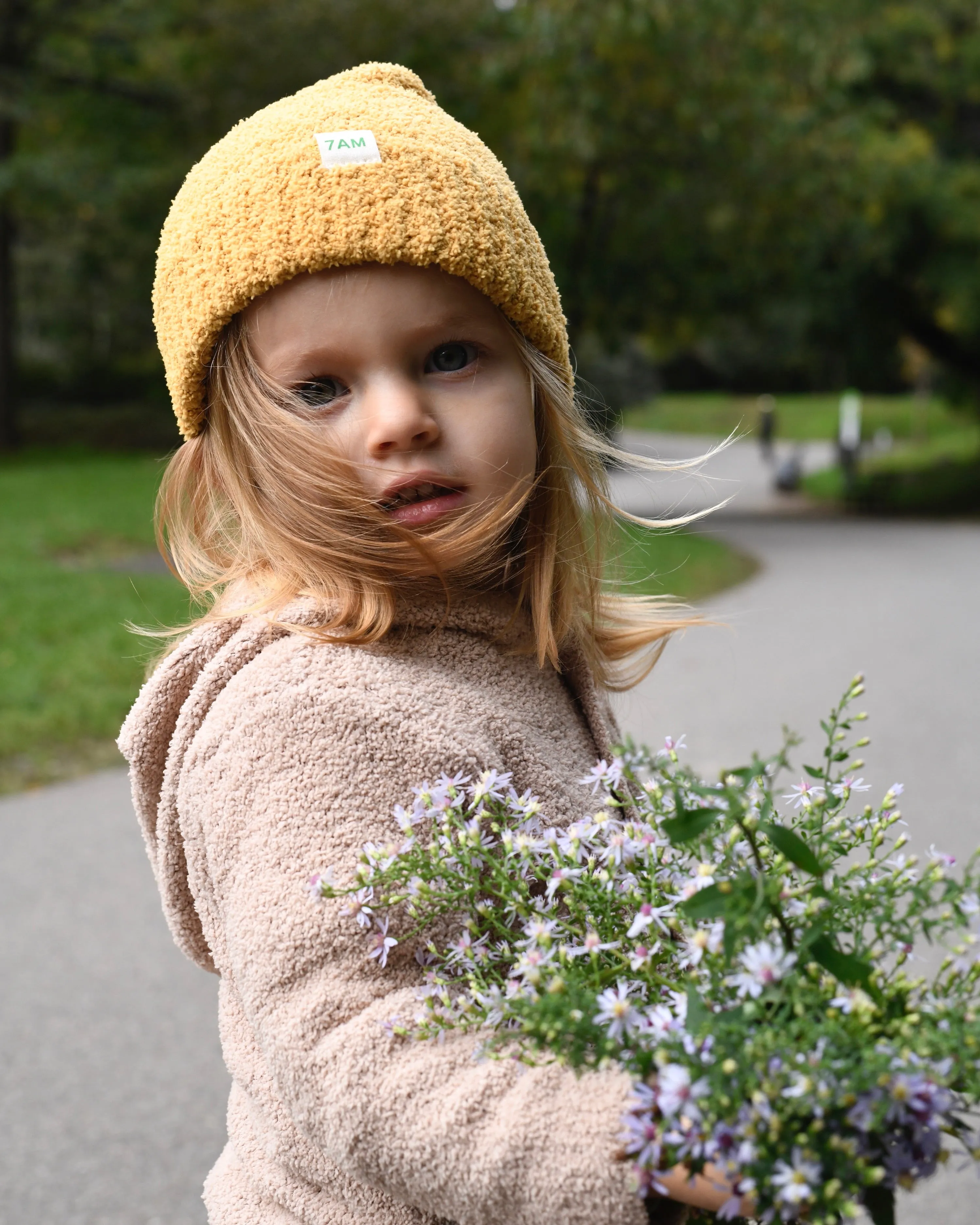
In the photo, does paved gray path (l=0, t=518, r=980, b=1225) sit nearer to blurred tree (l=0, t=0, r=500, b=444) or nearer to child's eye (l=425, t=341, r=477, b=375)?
child's eye (l=425, t=341, r=477, b=375)

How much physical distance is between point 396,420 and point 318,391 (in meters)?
0.13

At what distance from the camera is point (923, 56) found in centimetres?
1833

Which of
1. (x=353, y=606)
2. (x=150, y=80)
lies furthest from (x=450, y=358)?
(x=150, y=80)

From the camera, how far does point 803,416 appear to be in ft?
130

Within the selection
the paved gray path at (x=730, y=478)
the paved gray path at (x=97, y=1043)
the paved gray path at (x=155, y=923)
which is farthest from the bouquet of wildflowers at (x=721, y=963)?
the paved gray path at (x=730, y=478)

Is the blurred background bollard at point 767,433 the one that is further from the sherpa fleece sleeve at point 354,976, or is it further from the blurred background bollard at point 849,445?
the sherpa fleece sleeve at point 354,976

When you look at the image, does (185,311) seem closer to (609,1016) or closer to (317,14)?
(609,1016)

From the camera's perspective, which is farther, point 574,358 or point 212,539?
point 574,358

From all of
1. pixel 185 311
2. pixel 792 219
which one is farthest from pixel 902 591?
pixel 185 311

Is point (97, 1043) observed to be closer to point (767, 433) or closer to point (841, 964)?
point (841, 964)

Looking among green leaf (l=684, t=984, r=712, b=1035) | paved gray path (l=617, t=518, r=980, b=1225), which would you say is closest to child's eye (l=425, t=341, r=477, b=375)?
green leaf (l=684, t=984, r=712, b=1035)

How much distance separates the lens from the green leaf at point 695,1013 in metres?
0.93

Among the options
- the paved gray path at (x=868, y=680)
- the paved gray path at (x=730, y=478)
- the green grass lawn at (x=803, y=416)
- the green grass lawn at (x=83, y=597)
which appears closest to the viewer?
the paved gray path at (x=868, y=680)

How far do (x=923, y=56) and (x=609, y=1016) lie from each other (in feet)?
66.2
